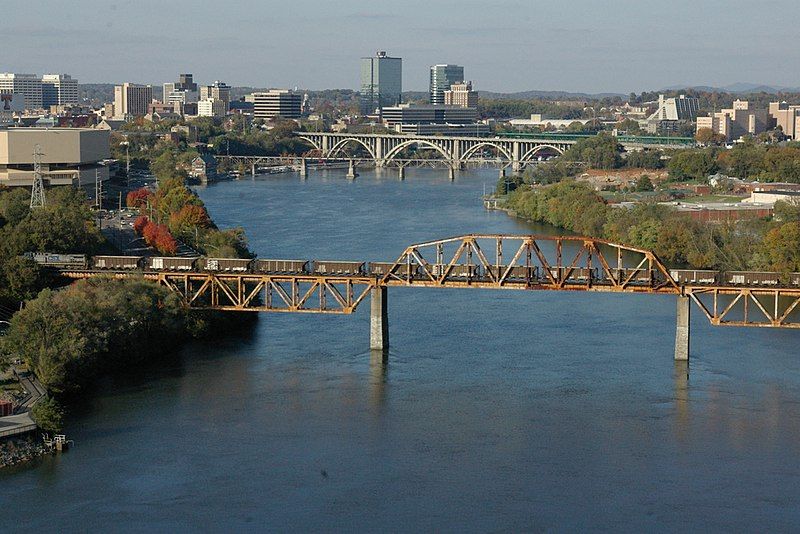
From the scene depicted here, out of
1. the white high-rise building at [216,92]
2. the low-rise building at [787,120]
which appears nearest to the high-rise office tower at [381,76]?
the white high-rise building at [216,92]

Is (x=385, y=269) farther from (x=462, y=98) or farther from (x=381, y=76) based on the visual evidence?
(x=381, y=76)

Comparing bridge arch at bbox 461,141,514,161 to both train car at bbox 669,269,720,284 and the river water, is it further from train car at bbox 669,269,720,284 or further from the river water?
train car at bbox 669,269,720,284

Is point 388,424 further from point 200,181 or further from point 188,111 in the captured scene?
point 188,111

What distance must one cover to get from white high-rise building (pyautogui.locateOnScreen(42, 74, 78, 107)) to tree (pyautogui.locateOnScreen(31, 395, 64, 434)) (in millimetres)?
124260

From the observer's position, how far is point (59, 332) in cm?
2047

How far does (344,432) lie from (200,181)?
50.9m

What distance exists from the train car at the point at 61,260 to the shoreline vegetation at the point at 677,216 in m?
15.5

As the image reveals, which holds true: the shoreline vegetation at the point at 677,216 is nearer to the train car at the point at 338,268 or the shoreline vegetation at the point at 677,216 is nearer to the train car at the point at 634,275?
the train car at the point at 634,275

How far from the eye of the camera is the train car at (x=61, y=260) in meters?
25.1

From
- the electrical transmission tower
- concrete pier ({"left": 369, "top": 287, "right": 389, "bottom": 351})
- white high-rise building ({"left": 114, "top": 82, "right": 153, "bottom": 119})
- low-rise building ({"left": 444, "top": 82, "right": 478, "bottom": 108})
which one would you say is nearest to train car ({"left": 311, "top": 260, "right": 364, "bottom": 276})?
concrete pier ({"left": 369, "top": 287, "right": 389, "bottom": 351})

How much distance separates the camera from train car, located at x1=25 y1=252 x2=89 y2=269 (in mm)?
25109

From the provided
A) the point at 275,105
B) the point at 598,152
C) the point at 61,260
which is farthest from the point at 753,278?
the point at 275,105

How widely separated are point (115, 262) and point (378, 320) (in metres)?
5.53

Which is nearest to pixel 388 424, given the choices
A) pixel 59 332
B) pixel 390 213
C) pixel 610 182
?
pixel 59 332
